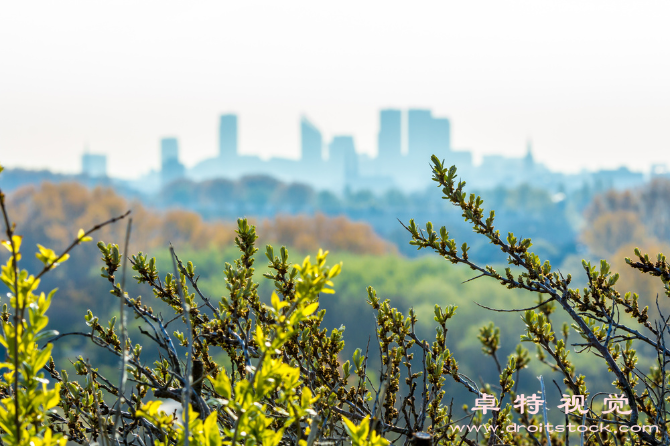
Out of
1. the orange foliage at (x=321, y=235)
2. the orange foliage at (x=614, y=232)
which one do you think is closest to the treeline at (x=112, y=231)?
the orange foliage at (x=321, y=235)

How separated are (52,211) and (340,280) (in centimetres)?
3248

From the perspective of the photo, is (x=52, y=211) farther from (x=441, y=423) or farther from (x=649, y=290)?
(x=441, y=423)

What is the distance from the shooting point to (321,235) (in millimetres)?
62188

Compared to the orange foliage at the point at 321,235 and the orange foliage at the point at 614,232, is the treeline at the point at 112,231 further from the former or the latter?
the orange foliage at the point at 614,232

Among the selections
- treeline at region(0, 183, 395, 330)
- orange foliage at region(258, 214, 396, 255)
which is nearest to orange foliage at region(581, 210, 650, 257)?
treeline at region(0, 183, 395, 330)

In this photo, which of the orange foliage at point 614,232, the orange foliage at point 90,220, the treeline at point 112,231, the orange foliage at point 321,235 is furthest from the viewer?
the orange foliage at point 614,232

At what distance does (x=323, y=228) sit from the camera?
63.1m

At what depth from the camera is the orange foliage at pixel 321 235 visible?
59734 millimetres

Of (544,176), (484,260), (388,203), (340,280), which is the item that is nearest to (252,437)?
(340,280)

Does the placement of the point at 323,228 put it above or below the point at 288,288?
below

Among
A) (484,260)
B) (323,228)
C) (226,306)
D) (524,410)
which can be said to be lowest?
(484,260)

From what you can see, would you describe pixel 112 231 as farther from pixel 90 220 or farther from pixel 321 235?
pixel 321 235

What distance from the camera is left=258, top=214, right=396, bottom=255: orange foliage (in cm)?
5973

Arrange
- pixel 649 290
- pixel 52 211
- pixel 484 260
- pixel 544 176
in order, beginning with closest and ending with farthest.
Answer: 1. pixel 649 290
2. pixel 52 211
3. pixel 484 260
4. pixel 544 176
